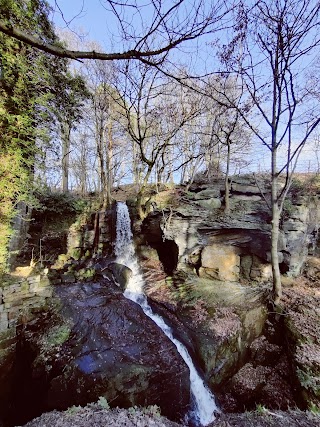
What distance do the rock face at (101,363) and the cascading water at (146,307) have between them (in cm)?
27

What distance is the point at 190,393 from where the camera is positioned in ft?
14.8

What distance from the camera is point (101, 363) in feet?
14.5

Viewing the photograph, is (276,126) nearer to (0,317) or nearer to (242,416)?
(242,416)

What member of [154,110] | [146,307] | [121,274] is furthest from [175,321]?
[154,110]

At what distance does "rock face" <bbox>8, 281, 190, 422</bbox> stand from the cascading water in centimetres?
27

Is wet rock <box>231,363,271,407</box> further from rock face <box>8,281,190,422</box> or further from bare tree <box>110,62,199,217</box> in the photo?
bare tree <box>110,62,199,217</box>

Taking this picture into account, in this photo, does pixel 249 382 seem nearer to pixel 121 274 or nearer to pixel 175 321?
pixel 175 321

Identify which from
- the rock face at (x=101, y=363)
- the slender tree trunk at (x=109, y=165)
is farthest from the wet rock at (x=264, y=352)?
the slender tree trunk at (x=109, y=165)

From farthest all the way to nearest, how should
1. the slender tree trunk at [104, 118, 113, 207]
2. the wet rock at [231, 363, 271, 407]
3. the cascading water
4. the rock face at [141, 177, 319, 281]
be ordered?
the slender tree trunk at [104, 118, 113, 207], the rock face at [141, 177, 319, 281], the wet rock at [231, 363, 271, 407], the cascading water

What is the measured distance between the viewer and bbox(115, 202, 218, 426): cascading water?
173 inches

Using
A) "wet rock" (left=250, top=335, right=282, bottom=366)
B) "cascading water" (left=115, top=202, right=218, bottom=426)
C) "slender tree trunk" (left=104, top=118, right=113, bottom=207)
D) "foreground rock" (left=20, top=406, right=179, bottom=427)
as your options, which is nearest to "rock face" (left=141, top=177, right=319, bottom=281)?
"cascading water" (left=115, top=202, right=218, bottom=426)

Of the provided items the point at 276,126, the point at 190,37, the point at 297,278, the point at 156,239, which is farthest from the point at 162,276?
the point at 190,37

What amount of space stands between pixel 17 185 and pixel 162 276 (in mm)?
6252

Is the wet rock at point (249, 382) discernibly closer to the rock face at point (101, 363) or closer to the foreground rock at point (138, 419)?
the rock face at point (101, 363)
